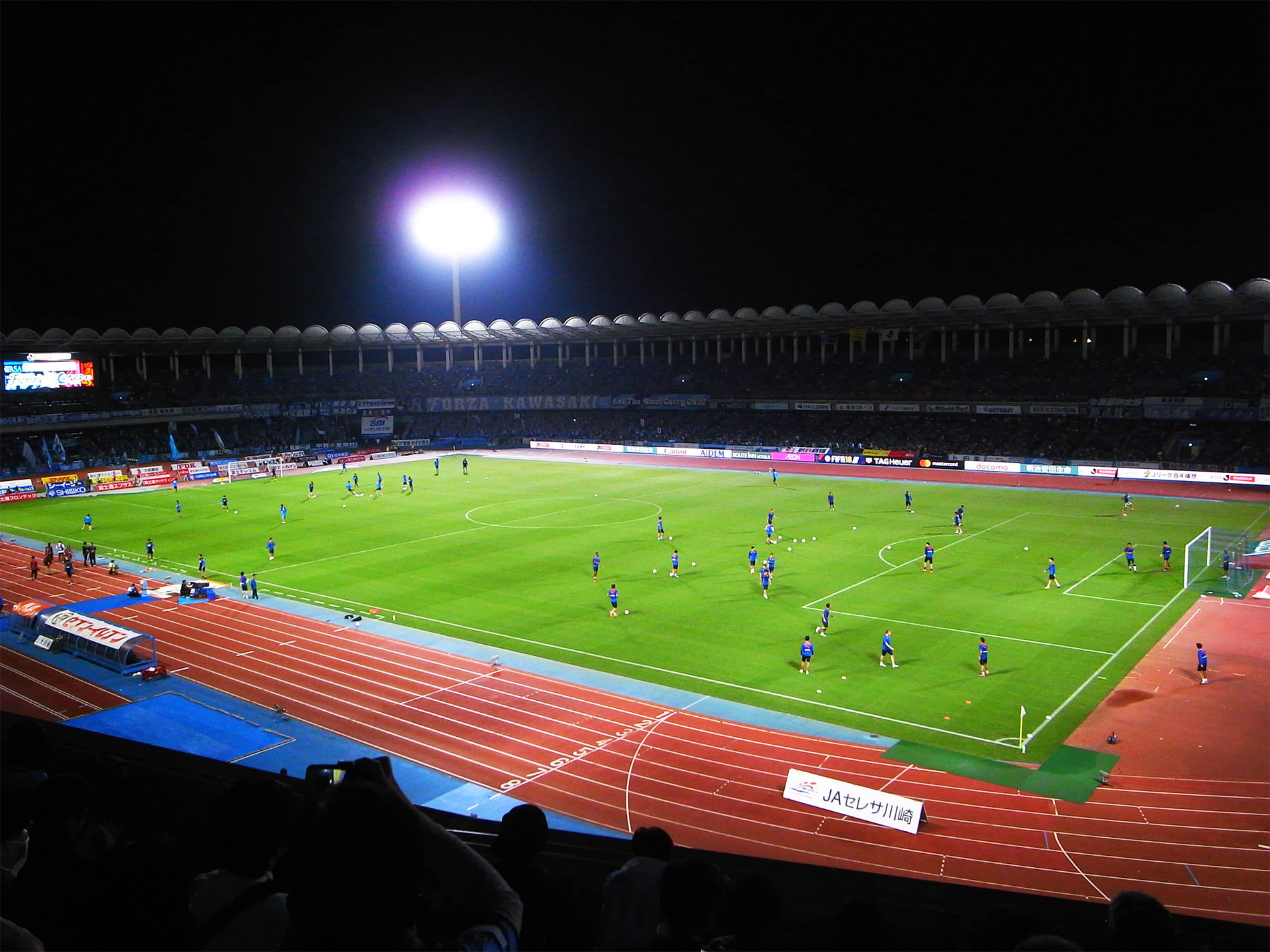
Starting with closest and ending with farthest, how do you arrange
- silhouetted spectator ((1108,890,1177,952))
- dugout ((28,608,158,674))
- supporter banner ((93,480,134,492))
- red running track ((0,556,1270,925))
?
silhouetted spectator ((1108,890,1177,952)), red running track ((0,556,1270,925)), dugout ((28,608,158,674)), supporter banner ((93,480,134,492))

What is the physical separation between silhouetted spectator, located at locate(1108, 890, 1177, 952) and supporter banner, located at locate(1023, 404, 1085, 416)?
228ft

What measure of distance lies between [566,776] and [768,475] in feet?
155

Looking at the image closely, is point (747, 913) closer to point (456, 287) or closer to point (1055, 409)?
point (1055, 409)

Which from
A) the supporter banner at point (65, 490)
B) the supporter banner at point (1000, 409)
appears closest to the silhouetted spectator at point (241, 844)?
the supporter banner at point (65, 490)

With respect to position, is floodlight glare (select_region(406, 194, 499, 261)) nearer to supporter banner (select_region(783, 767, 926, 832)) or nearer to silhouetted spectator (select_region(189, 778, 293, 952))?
supporter banner (select_region(783, 767, 926, 832))

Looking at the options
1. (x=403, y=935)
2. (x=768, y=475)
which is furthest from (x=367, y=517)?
(x=403, y=935)

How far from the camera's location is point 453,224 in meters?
95.0

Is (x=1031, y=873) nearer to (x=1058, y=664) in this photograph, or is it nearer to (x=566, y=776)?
(x=566, y=776)

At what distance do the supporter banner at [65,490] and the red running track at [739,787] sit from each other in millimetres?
41921

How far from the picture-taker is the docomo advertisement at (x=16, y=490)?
59.5m

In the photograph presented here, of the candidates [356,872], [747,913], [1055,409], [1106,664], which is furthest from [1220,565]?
[356,872]

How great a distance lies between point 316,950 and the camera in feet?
9.11

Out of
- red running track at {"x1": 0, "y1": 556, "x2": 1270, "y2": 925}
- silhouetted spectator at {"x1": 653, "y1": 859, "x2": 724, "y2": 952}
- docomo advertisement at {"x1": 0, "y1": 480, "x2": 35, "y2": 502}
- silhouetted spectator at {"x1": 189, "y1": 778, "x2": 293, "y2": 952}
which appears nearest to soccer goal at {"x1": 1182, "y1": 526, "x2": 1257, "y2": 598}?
red running track at {"x1": 0, "y1": 556, "x2": 1270, "y2": 925}

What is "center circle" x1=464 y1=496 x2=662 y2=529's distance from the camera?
46.8 m
